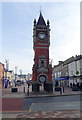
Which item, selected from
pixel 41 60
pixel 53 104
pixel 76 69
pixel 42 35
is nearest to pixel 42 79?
pixel 41 60

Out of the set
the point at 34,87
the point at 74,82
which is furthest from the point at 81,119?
the point at 74,82

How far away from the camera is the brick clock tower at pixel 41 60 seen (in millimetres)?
33750

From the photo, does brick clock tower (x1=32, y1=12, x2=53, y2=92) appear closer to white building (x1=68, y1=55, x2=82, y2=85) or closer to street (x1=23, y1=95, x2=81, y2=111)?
street (x1=23, y1=95, x2=81, y2=111)

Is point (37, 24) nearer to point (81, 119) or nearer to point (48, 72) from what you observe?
point (48, 72)

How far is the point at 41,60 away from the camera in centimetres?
3441

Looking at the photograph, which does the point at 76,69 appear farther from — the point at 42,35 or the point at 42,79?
the point at 42,35

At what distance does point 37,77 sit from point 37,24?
39.9 ft

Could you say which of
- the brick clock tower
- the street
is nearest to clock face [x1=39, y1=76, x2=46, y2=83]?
the brick clock tower

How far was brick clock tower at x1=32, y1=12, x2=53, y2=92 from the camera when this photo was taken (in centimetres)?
3375

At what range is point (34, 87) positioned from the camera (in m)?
33.2

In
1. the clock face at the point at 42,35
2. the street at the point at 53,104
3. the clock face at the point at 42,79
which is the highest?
the clock face at the point at 42,35

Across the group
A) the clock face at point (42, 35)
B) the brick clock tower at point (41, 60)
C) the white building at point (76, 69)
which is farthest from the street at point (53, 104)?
the white building at point (76, 69)

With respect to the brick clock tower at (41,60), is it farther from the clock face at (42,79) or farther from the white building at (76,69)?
the white building at (76,69)

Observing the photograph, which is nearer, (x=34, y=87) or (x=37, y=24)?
(x=34, y=87)
